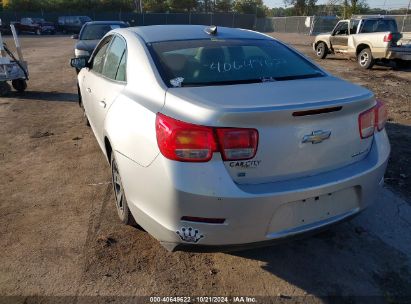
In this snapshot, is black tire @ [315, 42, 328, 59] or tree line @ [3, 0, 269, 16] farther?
tree line @ [3, 0, 269, 16]

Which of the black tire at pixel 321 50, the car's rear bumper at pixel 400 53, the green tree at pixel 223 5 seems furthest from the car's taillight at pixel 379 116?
the green tree at pixel 223 5

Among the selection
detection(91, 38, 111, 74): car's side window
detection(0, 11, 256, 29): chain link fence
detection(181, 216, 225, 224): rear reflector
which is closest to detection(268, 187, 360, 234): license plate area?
detection(181, 216, 225, 224): rear reflector

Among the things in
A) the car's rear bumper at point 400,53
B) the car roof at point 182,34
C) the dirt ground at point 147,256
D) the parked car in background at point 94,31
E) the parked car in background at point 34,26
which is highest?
the car roof at point 182,34

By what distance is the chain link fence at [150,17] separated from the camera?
44600 millimetres

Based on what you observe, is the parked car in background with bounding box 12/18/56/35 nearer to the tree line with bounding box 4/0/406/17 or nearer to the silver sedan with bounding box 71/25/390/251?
the tree line with bounding box 4/0/406/17

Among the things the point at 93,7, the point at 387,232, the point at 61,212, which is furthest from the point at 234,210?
the point at 93,7

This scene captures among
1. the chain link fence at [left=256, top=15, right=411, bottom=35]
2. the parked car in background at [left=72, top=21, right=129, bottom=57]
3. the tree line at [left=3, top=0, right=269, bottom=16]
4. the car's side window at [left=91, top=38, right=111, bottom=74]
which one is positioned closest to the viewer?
the car's side window at [left=91, top=38, right=111, bottom=74]

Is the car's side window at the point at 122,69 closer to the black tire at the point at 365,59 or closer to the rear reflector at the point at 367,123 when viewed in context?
the rear reflector at the point at 367,123

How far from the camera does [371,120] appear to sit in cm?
272

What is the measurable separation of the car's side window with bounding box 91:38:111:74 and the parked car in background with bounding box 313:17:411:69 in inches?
413

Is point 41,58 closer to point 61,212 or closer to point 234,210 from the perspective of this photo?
point 61,212

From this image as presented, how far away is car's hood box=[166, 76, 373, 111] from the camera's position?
2.31 meters

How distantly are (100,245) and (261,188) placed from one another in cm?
157

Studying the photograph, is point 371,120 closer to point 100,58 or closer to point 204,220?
point 204,220
